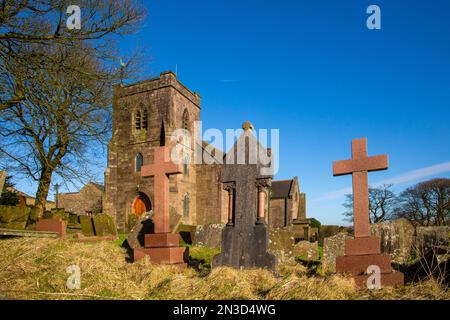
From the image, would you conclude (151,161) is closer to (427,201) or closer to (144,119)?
(144,119)

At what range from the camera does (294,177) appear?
3803cm

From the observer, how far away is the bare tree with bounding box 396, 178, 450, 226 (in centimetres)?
3641

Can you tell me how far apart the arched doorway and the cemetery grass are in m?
17.3

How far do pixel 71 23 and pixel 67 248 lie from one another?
4.88 metres

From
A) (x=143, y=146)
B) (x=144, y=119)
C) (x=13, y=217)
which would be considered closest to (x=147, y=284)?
(x=13, y=217)

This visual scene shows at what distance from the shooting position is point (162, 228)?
745 cm

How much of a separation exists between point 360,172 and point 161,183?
4563 mm

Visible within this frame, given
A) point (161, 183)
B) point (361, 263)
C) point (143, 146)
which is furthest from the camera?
point (143, 146)

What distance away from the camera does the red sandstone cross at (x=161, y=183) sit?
7.50 metres

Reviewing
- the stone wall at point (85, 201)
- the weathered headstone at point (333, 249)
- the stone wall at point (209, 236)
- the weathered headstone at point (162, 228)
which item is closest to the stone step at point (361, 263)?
the weathered headstone at point (333, 249)

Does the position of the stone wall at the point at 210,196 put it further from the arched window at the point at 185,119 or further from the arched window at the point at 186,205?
the arched window at the point at 185,119

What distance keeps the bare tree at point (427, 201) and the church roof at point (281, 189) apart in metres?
14.7

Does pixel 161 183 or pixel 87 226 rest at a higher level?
pixel 161 183
